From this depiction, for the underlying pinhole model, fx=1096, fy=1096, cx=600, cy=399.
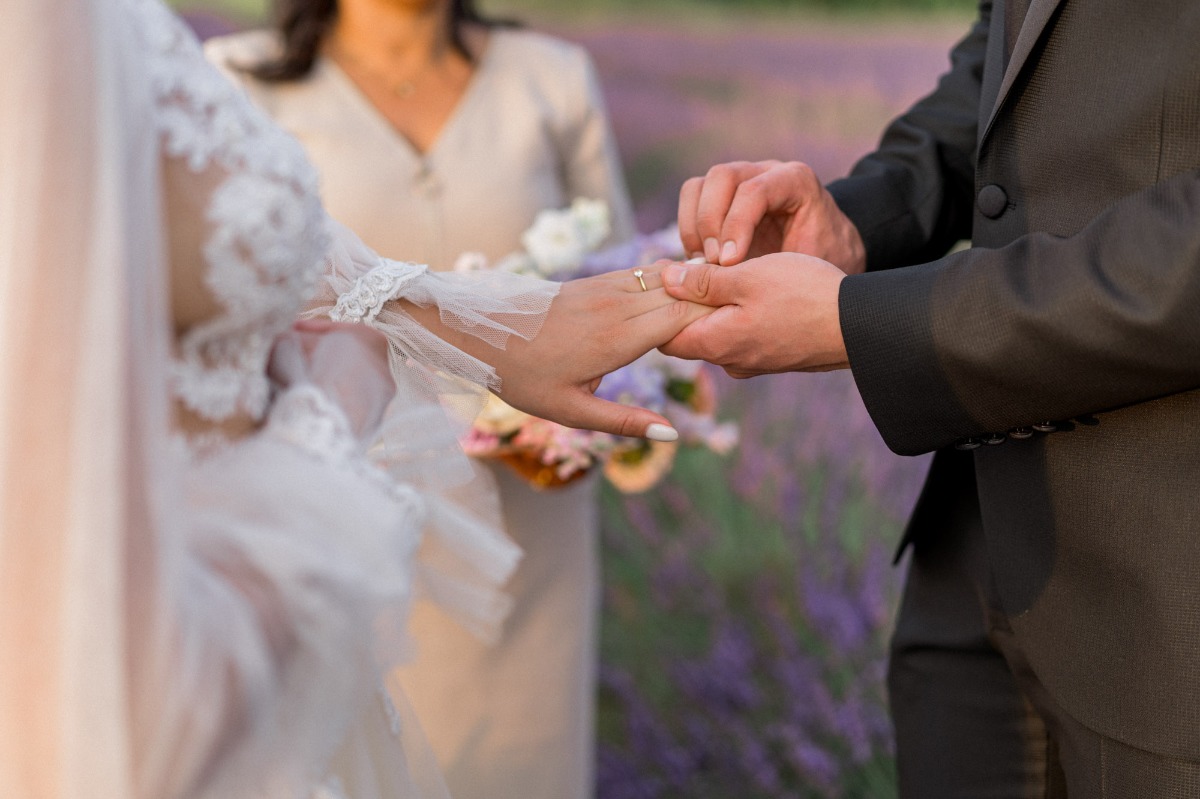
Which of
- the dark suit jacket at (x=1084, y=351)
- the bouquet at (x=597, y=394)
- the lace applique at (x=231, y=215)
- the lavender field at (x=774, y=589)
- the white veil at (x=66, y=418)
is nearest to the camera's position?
the white veil at (x=66, y=418)

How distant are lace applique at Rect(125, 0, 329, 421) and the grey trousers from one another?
1.09 m

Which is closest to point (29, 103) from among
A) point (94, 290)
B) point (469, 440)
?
point (94, 290)

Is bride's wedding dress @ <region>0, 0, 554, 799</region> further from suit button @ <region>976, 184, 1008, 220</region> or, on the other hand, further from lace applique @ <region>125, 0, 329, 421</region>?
suit button @ <region>976, 184, 1008, 220</region>

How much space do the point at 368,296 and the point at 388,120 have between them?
1193 mm

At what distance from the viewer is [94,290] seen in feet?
3.01

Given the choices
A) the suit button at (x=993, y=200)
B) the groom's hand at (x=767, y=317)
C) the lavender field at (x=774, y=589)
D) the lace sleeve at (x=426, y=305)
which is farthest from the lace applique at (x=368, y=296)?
the lavender field at (x=774, y=589)

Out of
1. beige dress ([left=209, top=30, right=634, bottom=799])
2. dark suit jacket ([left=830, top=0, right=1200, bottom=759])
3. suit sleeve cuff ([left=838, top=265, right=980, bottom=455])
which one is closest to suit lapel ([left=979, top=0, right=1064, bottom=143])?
dark suit jacket ([left=830, top=0, right=1200, bottom=759])

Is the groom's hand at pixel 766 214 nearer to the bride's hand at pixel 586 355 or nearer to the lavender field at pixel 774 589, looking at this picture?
the bride's hand at pixel 586 355

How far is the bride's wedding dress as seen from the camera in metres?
0.90

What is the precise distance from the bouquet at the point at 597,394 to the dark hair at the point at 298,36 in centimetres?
73

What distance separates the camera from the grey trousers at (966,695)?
1642 mm

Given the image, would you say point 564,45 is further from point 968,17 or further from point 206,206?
point 968,17

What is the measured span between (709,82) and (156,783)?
209 inches

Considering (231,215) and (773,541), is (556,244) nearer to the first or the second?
(231,215)
